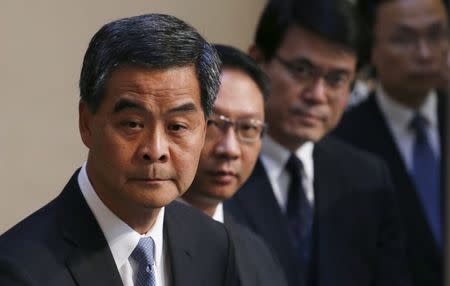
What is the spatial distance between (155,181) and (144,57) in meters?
0.12

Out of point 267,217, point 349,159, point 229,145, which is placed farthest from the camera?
point 349,159

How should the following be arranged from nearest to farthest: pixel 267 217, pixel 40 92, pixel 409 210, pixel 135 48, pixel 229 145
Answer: pixel 135 48, pixel 40 92, pixel 229 145, pixel 267 217, pixel 409 210

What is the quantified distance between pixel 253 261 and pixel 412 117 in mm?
1055

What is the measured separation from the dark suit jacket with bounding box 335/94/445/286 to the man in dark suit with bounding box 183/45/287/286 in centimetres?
69

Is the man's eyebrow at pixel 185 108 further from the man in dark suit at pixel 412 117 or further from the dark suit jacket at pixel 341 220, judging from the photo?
the man in dark suit at pixel 412 117

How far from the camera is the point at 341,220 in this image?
6.06ft

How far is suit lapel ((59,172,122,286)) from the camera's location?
1.07 m

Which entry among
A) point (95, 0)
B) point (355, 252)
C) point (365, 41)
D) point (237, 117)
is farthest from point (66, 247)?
point (365, 41)

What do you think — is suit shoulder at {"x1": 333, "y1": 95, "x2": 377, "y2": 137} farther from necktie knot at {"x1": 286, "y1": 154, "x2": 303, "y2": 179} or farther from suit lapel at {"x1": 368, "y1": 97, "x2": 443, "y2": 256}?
necktie knot at {"x1": 286, "y1": 154, "x2": 303, "y2": 179}

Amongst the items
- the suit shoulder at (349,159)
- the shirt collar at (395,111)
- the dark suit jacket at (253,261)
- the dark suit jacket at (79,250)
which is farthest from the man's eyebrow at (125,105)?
the shirt collar at (395,111)

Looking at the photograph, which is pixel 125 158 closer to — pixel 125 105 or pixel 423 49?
pixel 125 105

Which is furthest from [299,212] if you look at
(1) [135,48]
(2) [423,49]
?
(1) [135,48]

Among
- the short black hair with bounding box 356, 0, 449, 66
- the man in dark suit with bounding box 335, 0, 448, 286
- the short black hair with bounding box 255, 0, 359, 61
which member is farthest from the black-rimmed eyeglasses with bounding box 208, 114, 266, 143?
the man in dark suit with bounding box 335, 0, 448, 286

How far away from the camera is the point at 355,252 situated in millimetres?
1855
